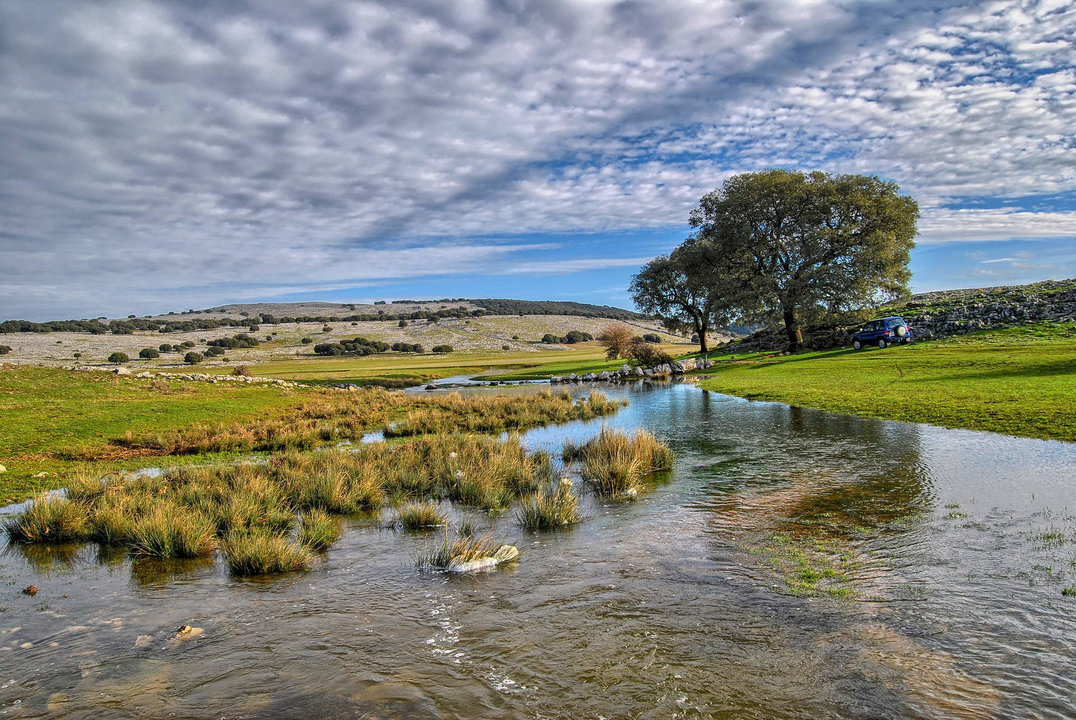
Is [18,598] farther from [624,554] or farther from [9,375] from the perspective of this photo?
[9,375]

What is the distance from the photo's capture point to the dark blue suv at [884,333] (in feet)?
A: 132

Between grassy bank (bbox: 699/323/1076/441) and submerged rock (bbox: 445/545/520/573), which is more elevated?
grassy bank (bbox: 699/323/1076/441)

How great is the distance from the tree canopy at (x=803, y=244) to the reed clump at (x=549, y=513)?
4024cm

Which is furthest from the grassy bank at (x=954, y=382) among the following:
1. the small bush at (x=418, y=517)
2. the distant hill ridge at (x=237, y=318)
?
the distant hill ridge at (x=237, y=318)

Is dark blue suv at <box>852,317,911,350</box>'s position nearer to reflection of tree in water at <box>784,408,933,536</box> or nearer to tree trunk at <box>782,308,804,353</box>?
tree trunk at <box>782,308,804,353</box>

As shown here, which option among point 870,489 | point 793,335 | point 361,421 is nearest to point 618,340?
point 793,335

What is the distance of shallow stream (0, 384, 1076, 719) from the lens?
181 inches

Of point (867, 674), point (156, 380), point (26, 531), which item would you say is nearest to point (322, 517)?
point (26, 531)

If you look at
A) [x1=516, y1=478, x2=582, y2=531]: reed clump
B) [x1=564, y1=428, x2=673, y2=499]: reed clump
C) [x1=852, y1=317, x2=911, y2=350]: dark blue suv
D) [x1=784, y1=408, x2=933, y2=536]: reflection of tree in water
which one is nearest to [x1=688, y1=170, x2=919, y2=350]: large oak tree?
[x1=852, y1=317, x2=911, y2=350]: dark blue suv

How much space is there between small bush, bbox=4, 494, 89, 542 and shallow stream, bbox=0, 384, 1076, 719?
2.32 ft

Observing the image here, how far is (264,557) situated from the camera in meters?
7.87

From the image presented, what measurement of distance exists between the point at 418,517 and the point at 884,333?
134 ft

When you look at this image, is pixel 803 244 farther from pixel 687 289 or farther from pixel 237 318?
pixel 237 318

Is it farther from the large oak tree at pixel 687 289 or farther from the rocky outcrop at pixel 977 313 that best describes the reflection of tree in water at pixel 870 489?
the large oak tree at pixel 687 289
